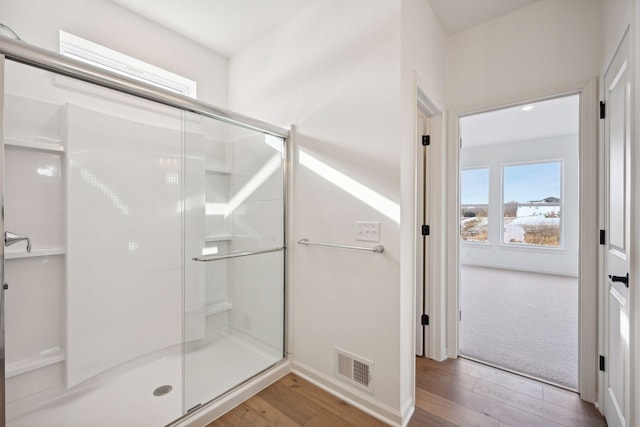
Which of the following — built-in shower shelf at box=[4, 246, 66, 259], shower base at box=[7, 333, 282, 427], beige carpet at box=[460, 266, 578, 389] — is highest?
built-in shower shelf at box=[4, 246, 66, 259]

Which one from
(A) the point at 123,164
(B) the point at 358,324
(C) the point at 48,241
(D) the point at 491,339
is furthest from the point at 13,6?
(D) the point at 491,339

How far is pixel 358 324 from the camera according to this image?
1787mm

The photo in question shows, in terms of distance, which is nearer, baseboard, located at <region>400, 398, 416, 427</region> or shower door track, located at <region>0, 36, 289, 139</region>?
shower door track, located at <region>0, 36, 289, 139</region>

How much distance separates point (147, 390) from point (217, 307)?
67 centimetres

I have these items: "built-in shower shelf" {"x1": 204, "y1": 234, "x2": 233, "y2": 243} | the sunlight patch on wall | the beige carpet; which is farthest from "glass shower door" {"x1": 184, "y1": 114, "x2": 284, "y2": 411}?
the beige carpet

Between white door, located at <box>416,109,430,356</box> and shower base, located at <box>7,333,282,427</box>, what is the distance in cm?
128

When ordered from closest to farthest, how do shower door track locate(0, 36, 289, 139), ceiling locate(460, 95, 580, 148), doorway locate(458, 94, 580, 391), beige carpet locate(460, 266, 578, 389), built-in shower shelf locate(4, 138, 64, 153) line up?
1. shower door track locate(0, 36, 289, 139)
2. built-in shower shelf locate(4, 138, 64, 153)
3. beige carpet locate(460, 266, 578, 389)
4. doorway locate(458, 94, 580, 391)
5. ceiling locate(460, 95, 580, 148)

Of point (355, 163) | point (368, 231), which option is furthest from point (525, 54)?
point (368, 231)

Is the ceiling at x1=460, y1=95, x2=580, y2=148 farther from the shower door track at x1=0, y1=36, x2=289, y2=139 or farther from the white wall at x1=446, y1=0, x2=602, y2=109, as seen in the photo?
the shower door track at x1=0, y1=36, x2=289, y2=139

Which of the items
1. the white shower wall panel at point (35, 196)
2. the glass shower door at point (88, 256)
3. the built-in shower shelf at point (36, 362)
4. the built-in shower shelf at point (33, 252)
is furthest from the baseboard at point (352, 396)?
the white shower wall panel at point (35, 196)

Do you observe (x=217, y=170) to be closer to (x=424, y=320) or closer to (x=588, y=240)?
(x=424, y=320)

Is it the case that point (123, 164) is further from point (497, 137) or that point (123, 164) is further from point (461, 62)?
point (497, 137)

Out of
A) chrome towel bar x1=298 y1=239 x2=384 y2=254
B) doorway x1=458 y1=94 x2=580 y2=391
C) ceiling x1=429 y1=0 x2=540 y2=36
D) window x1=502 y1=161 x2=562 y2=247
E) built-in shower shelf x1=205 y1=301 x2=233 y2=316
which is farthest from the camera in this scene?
window x1=502 y1=161 x2=562 y2=247

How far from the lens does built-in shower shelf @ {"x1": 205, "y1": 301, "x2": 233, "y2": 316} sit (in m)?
1.89
